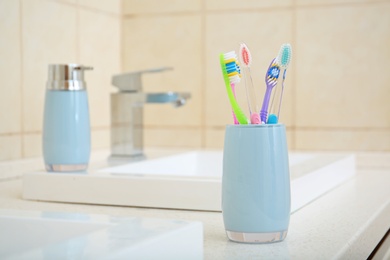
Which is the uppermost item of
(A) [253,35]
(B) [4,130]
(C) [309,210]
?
(A) [253,35]

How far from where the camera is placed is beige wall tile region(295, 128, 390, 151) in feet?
5.14

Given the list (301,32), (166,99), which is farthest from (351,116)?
(166,99)

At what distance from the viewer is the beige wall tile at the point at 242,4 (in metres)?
1.63

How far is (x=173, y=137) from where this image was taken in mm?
1721

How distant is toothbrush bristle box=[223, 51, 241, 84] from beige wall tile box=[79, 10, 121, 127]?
84 cm

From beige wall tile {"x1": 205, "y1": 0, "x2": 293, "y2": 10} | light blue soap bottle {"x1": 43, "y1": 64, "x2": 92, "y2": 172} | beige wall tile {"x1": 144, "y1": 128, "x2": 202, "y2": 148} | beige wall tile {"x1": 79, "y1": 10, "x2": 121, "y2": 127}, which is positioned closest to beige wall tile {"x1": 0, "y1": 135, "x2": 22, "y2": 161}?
light blue soap bottle {"x1": 43, "y1": 64, "x2": 92, "y2": 172}

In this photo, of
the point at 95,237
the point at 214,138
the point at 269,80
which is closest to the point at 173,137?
the point at 214,138

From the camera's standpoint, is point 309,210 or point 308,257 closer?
point 308,257

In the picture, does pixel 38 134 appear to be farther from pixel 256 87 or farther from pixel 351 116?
pixel 351 116

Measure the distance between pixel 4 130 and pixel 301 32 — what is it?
2.36 ft

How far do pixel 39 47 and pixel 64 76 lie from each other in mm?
273

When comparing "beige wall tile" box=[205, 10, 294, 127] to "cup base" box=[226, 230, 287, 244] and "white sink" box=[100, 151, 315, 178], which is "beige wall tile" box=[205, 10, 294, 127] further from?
A: "cup base" box=[226, 230, 287, 244]

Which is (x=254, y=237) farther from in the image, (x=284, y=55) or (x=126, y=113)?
(x=126, y=113)

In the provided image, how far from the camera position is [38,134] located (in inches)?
54.6
